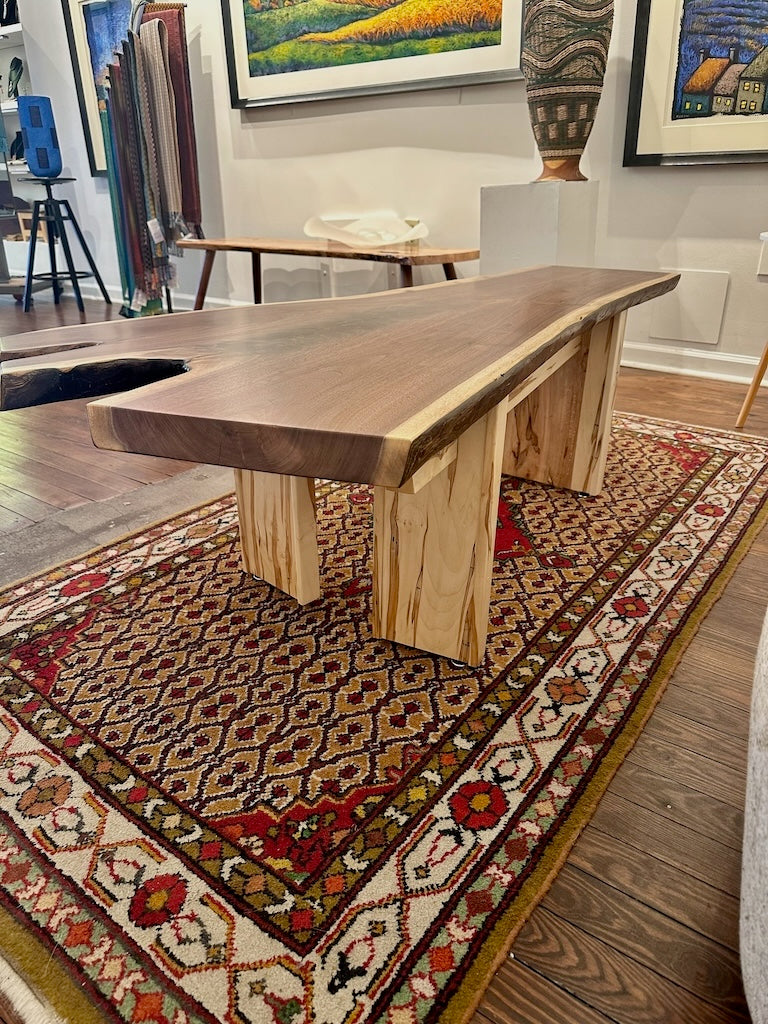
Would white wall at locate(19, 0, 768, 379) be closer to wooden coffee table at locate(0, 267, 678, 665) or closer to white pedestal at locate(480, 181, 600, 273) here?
white pedestal at locate(480, 181, 600, 273)

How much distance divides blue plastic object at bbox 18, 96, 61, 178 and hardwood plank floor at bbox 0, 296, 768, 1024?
4.79 meters

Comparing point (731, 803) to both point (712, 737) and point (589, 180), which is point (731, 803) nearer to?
point (712, 737)

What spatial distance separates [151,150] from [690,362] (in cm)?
299

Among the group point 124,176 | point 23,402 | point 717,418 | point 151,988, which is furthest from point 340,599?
point 124,176

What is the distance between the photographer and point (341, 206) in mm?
3828

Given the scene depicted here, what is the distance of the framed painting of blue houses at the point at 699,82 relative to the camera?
2.52 m

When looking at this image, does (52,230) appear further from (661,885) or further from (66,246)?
(661,885)

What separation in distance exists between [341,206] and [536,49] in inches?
57.1

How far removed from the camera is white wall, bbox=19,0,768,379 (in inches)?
110

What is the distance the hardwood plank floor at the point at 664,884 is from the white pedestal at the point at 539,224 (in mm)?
1796

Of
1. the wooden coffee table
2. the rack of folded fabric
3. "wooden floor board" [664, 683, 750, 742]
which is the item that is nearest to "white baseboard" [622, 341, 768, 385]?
the wooden coffee table

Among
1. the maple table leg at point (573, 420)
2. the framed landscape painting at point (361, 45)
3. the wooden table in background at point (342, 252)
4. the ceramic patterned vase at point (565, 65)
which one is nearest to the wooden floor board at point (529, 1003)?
the maple table leg at point (573, 420)

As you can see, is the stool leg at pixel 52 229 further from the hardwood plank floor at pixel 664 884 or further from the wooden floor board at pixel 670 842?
the wooden floor board at pixel 670 842

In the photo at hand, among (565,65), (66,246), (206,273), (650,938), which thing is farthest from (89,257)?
(650,938)
